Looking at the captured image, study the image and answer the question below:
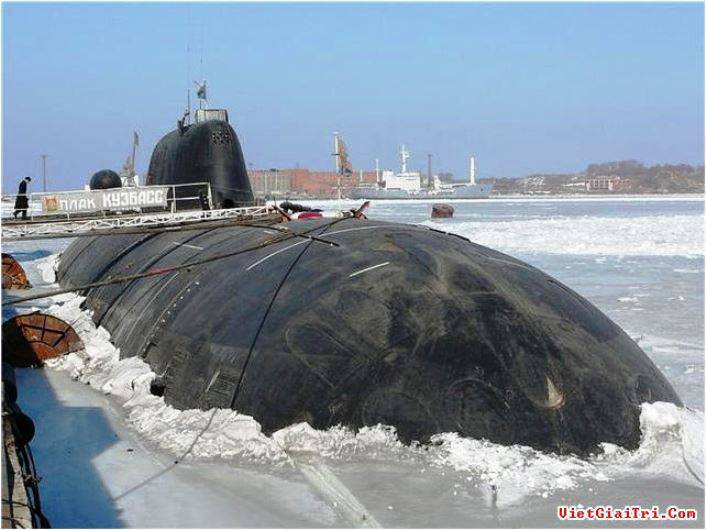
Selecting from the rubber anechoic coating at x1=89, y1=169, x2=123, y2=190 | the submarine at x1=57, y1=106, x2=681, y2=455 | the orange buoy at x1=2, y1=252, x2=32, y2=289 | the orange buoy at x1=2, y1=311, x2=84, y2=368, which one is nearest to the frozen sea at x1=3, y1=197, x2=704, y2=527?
the submarine at x1=57, y1=106, x2=681, y2=455

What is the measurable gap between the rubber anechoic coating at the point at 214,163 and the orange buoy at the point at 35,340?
5.54 meters

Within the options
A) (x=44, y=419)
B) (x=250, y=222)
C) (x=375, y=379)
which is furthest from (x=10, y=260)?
(x=375, y=379)

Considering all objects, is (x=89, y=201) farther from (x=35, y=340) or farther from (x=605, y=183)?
(x=605, y=183)

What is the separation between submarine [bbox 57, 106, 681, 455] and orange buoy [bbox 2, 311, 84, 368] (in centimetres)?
210

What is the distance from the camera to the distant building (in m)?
182

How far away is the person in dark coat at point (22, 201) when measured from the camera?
16697 mm

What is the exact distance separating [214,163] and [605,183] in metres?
180

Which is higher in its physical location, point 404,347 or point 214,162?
point 214,162

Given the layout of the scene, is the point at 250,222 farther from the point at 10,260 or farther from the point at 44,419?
the point at 10,260

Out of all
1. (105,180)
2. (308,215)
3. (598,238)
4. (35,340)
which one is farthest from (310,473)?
(598,238)

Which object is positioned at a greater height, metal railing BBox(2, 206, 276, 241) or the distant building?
the distant building

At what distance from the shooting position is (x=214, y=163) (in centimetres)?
1617

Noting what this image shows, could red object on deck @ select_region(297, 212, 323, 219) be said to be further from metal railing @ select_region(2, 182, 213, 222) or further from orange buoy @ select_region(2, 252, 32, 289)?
orange buoy @ select_region(2, 252, 32, 289)

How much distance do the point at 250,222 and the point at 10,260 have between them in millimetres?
10592
